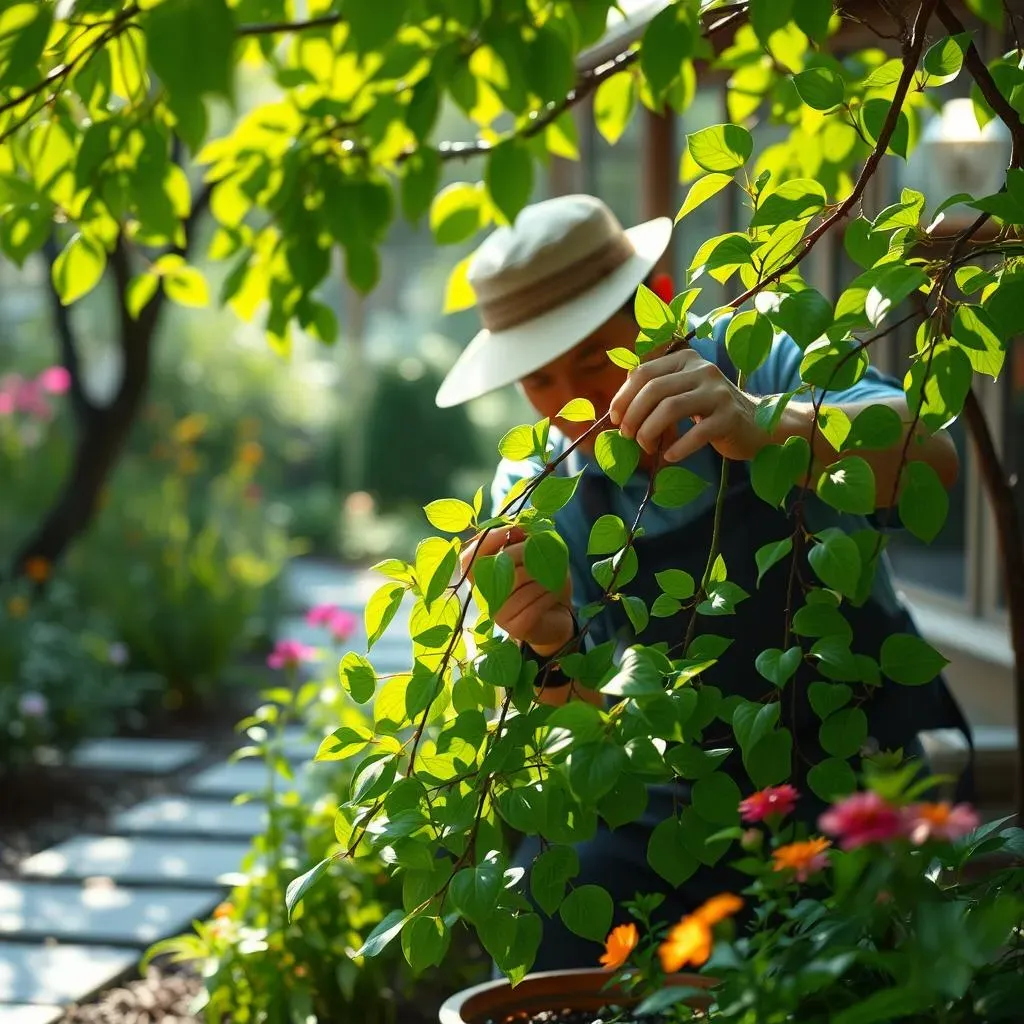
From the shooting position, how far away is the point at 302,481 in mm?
13336

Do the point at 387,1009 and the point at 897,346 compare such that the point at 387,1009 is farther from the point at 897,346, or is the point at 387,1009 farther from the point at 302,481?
the point at 302,481

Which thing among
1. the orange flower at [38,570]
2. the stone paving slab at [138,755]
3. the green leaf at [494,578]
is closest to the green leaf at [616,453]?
the green leaf at [494,578]

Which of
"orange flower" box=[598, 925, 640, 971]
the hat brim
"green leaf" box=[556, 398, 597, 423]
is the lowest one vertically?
"orange flower" box=[598, 925, 640, 971]

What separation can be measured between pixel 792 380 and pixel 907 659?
76 cm

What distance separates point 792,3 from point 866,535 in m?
0.44

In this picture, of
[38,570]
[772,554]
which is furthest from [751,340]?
[38,570]

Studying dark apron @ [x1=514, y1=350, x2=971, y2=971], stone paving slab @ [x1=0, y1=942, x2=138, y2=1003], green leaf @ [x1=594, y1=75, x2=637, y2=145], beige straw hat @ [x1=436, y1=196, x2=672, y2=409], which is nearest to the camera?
dark apron @ [x1=514, y1=350, x2=971, y2=971]

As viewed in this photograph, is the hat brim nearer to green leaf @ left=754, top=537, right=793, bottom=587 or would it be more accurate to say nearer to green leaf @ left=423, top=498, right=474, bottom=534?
green leaf @ left=423, top=498, right=474, bottom=534

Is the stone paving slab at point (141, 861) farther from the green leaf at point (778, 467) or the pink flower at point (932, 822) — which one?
the pink flower at point (932, 822)

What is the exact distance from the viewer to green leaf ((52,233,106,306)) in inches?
69.1

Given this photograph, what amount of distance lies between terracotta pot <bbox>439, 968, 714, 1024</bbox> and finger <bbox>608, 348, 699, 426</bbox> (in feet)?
1.94

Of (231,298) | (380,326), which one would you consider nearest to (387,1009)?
(231,298)

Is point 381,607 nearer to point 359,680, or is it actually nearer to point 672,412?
point 359,680

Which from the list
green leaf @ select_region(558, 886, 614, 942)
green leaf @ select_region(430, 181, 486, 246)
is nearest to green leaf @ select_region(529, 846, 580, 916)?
green leaf @ select_region(558, 886, 614, 942)
